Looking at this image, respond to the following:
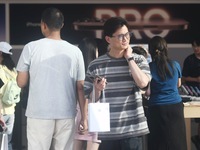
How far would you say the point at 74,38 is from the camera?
9195 mm

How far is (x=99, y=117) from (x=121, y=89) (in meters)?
0.29

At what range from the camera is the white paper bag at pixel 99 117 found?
172 inches

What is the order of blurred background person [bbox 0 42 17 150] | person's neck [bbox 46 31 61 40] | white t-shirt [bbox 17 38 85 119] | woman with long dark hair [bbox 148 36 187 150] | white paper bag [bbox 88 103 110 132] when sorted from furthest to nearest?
1. blurred background person [bbox 0 42 17 150]
2. woman with long dark hair [bbox 148 36 187 150]
3. person's neck [bbox 46 31 61 40]
4. white t-shirt [bbox 17 38 85 119]
5. white paper bag [bbox 88 103 110 132]

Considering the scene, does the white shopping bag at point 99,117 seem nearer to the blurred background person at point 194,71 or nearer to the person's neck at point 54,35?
the person's neck at point 54,35

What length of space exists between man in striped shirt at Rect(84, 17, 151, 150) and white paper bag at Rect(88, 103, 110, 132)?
81 millimetres

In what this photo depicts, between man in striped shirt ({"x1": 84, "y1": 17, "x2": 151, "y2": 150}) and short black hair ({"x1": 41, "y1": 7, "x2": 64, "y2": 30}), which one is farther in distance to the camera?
short black hair ({"x1": 41, "y1": 7, "x2": 64, "y2": 30})

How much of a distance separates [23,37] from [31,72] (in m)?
4.39

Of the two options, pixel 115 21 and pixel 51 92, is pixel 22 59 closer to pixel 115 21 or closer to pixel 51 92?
pixel 51 92

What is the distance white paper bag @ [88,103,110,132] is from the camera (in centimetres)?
438

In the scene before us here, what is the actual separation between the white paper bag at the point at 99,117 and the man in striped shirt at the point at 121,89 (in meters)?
0.08

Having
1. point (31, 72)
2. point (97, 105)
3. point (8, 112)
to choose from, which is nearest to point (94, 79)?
point (97, 105)

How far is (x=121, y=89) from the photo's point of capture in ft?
14.6

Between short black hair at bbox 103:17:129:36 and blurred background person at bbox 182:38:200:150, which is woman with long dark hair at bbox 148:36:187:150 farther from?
blurred background person at bbox 182:38:200:150

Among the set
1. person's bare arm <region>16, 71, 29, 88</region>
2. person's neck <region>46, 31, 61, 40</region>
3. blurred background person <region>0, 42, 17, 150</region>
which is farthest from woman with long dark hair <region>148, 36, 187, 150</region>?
blurred background person <region>0, 42, 17, 150</region>
